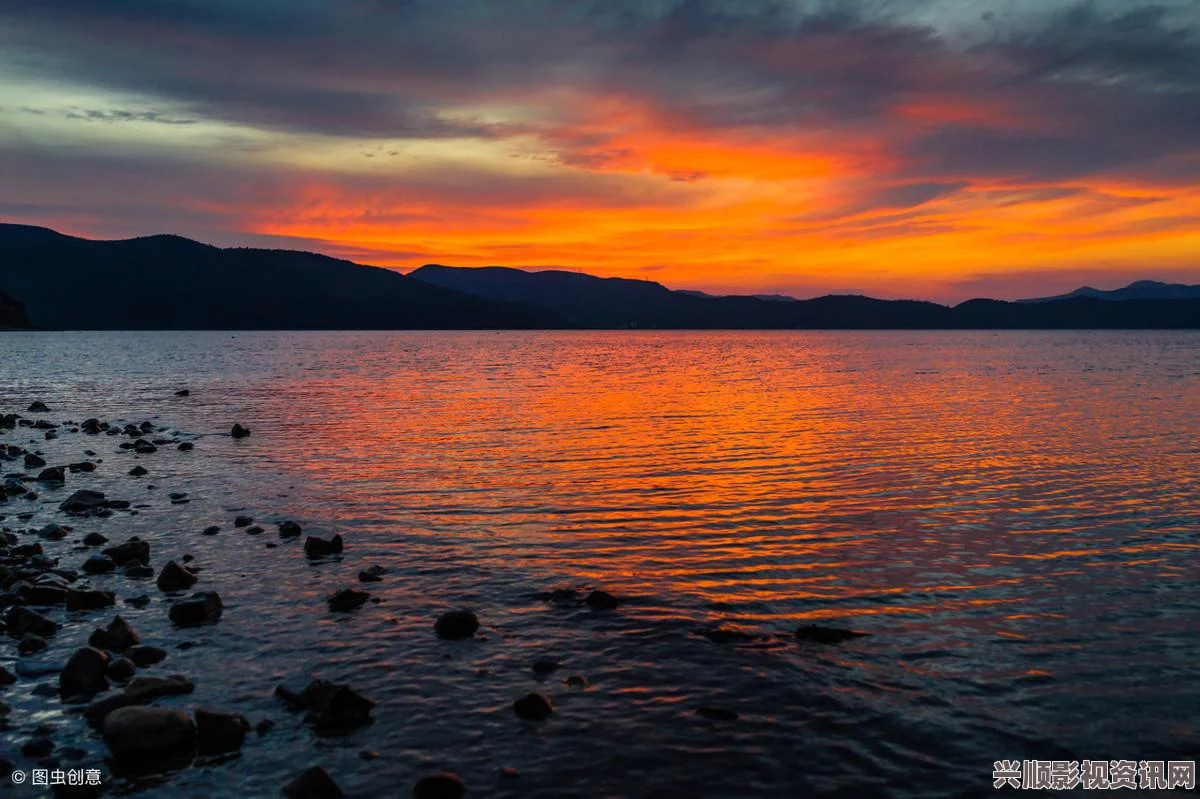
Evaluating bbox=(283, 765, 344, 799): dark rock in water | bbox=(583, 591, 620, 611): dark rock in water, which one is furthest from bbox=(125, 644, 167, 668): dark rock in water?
bbox=(583, 591, 620, 611): dark rock in water

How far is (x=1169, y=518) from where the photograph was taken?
2558cm

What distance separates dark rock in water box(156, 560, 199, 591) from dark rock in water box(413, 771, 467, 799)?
11.5 metres

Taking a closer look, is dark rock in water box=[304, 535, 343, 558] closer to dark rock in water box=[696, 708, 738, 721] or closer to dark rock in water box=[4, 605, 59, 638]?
dark rock in water box=[4, 605, 59, 638]

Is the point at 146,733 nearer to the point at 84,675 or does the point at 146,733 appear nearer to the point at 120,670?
the point at 84,675

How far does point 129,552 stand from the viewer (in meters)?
21.5

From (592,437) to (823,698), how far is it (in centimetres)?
3316

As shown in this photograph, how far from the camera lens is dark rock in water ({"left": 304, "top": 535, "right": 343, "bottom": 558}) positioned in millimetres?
22234

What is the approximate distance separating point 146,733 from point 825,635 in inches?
474

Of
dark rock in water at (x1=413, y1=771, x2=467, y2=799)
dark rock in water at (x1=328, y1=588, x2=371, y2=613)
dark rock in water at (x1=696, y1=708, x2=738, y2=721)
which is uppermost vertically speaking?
dark rock in water at (x1=328, y1=588, x2=371, y2=613)

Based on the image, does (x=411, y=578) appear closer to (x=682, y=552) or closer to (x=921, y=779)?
(x=682, y=552)

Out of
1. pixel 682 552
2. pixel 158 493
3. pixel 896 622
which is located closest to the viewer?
pixel 896 622

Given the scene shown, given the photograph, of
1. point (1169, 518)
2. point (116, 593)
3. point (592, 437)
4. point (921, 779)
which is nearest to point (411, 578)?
point (116, 593)

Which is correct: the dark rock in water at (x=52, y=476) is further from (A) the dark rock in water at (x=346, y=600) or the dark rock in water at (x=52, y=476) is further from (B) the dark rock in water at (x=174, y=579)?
(A) the dark rock in water at (x=346, y=600)

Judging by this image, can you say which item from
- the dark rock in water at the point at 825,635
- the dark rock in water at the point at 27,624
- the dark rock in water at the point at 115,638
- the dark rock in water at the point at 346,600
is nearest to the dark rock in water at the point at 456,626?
the dark rock in water at the point at 346,600
